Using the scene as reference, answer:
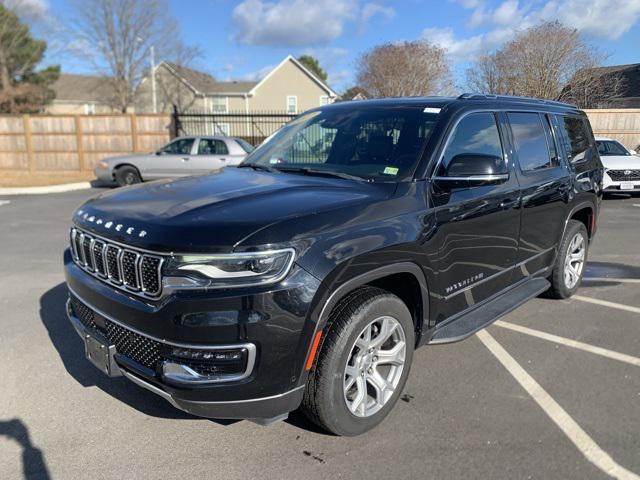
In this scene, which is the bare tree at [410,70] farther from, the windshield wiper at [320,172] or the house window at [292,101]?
the windshield wiper at [320,172]

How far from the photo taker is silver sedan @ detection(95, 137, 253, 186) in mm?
14516

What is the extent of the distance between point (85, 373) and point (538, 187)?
393 cm

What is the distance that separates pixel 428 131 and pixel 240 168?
1.55 metres

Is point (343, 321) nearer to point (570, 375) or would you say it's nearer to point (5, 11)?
point (570, 375)

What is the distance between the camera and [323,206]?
266 centimetres

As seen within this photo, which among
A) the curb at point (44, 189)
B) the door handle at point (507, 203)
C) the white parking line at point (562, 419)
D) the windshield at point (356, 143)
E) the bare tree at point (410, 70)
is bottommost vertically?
the white parking line at point (562, 419)

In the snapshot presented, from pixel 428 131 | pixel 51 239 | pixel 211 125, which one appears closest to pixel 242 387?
pixel 428 131

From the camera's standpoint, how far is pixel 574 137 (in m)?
5.16

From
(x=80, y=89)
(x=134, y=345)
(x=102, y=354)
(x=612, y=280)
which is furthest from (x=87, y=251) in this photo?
(x=80, y=89)

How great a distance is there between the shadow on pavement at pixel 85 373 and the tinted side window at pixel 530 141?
10.8 feet

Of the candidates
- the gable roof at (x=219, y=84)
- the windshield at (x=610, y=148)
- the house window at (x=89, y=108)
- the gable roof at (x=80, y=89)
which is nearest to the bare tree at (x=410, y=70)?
the windshield at (x=610, y=148)

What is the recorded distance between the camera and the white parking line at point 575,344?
391 centimetres

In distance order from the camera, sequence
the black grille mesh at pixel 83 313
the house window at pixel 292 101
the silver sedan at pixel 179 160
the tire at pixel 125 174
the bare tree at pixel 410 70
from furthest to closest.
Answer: the house window at pixel 292 101, the bare tree at pixel 410 70, the tire at pixel 125 174, the silver sedan at pixel 179 160, the black grille mesh at pixel 83 313

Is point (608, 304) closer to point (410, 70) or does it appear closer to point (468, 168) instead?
point (468, 168)
